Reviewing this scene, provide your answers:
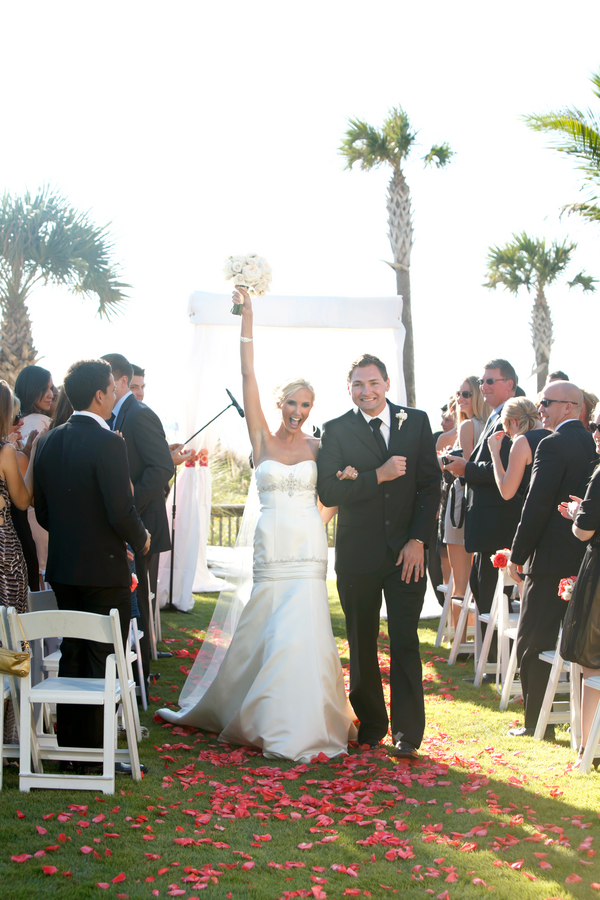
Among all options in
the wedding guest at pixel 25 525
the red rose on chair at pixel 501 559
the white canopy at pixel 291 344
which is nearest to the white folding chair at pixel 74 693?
the wedding guest at pixel 25 525

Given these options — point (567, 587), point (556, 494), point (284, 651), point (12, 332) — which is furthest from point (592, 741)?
point (12, 332)

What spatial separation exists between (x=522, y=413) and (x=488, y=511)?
0.89m

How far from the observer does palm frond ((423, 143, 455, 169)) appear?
14.9 metres

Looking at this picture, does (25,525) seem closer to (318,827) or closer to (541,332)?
(318,827)

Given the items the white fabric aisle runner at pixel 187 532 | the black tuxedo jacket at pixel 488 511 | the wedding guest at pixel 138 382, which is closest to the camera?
the black tuxedo jacket at pixel 488 511

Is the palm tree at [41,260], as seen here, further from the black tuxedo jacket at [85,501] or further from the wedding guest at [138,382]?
the black tuxedo jacket at [85,501]

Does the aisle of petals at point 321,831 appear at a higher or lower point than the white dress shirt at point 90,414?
lower

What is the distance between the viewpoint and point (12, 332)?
14.2m

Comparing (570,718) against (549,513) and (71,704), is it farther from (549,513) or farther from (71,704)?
(71,704)

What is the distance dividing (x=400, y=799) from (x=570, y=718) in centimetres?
149

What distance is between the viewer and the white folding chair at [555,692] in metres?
4.41

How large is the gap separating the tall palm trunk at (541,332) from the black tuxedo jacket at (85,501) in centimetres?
1899

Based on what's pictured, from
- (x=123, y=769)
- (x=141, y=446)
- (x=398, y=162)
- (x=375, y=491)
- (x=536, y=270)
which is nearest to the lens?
(x=123, y=769)

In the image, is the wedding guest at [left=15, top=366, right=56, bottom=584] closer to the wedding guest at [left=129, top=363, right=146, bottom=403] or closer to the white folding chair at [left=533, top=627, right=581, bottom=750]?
the wedding guest at [left=129, top=363, right=146, bottom=403]
